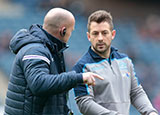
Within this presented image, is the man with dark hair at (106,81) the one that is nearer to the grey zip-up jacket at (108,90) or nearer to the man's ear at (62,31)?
the grey zip-up jacket at (108,90)

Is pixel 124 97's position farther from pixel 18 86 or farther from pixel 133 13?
pixel 133 13

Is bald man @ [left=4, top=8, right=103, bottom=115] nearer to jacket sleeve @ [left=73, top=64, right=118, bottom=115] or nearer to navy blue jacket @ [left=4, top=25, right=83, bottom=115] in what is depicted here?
navy blue jacket @ [left=4, top=25, right=83, bottom=115]

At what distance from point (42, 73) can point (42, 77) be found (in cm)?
→ 3

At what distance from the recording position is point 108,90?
3.04 meters

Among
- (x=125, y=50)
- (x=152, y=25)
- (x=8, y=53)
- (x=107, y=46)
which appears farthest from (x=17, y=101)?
(x=152, y=25)

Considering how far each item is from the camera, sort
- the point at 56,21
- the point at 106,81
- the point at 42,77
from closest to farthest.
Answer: the point at 42,77 → the point at 56,21 → the point at 106,81

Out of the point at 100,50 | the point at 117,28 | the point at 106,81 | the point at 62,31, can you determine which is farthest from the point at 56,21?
the point at 117,28

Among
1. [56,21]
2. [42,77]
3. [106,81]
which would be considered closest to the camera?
[42,77]

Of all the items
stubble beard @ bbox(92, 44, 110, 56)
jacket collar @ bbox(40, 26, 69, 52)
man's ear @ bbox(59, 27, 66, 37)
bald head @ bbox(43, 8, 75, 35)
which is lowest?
stubble beard @ bbox(92, 44, 110, 56)

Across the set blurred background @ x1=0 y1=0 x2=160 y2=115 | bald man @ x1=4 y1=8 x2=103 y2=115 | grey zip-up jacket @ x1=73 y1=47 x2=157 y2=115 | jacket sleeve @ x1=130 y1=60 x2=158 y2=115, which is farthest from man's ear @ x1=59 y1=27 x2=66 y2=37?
blurred background @ x1=0 y1=0 x2=160 y2=115

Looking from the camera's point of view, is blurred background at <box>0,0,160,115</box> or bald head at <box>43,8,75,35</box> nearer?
bald head at <box>43,8,75,35</box>

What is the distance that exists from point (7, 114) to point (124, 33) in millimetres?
4579

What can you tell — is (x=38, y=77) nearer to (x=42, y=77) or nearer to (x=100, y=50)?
(x=42, y=77)

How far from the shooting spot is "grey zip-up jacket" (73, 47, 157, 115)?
118 inches
